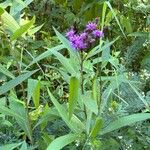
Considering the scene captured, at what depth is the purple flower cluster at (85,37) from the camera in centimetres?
144

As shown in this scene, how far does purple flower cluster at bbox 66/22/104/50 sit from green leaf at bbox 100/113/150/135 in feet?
0.88

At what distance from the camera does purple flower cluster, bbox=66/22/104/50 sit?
4.72 ft

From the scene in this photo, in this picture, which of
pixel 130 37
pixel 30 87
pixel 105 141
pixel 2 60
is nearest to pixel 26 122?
pixel 30 87

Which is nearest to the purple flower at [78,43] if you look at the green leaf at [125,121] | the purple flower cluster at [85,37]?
the purple flower cluster at [85,37]

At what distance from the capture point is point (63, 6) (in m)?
3.07

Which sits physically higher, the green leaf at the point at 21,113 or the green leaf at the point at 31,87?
the green leaf at the point at 31,87

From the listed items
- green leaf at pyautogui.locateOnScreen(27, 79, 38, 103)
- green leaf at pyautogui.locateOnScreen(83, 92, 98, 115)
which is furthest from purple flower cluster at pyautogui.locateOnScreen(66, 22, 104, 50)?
green leaf at pyautogui.locateOnScreen(27, 79, 38, 103)

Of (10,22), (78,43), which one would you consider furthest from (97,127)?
(10,22)

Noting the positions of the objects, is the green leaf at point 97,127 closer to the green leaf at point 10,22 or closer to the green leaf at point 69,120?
the green leaf at point 69,120

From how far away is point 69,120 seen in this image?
1520mm

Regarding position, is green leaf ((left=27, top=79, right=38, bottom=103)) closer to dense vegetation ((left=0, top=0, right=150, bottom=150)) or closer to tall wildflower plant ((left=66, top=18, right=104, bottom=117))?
dense vegetation ((left=0, top=0, right=150, bottom=150))

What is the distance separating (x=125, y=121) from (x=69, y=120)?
172 mm

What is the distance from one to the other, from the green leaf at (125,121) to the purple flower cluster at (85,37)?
27cm

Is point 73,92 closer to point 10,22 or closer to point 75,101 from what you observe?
point 75,101
